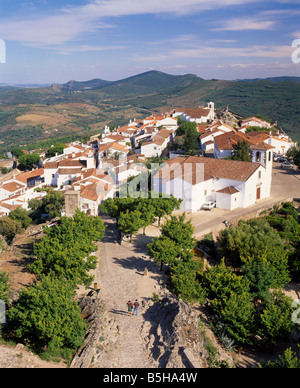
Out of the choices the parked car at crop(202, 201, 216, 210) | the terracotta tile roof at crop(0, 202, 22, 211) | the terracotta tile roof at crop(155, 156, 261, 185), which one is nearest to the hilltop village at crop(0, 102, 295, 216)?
the terracotta tile roof at crop(155, 156, 261, 185)

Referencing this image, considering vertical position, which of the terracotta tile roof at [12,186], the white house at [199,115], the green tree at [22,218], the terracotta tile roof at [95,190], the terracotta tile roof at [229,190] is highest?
the white house at [199,115]

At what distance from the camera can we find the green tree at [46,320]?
13.5 metres

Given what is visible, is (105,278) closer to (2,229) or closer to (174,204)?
(174,204)

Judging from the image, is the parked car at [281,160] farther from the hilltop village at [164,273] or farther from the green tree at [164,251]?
the green tree at [164,251]

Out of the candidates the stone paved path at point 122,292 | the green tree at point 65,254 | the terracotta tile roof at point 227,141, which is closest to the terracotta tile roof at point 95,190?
the stone paved path at point 122,292

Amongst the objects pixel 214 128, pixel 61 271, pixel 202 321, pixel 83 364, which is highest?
pixel 214 128

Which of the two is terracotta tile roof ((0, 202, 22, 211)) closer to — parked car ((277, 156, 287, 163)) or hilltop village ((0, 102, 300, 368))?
hilltop village ((0, 102, 300, 368))

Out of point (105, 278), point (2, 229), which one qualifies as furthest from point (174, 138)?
point (105, 278)

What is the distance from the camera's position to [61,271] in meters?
17.4

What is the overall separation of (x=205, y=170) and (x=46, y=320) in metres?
24.6

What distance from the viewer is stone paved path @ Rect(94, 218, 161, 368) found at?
1452 centimetres

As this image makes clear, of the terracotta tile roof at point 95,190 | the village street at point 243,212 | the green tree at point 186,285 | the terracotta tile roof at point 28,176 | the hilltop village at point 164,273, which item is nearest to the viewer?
the hilltop village at point 164,273

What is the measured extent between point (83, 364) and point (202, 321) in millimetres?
7374

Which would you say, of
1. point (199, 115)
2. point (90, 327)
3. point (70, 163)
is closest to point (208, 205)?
point (90, 327)
